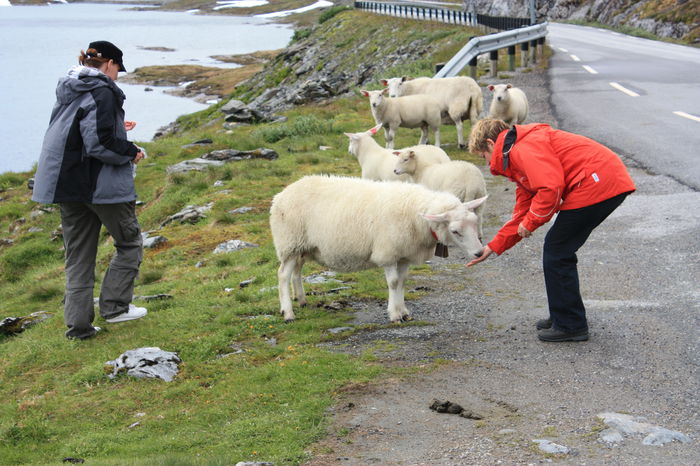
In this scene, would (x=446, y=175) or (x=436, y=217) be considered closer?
(x=436, y=217)

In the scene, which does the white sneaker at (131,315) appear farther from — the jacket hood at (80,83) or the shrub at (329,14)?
the shrub at (329,14)

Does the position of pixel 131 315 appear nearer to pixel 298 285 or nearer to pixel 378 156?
pixel 298 285

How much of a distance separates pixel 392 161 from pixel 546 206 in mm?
5909

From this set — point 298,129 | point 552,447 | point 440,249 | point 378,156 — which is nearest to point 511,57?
point 298,129

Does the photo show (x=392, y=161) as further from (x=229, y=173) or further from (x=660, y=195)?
(x=229, y=173)

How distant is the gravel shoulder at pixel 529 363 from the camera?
15.4 feet

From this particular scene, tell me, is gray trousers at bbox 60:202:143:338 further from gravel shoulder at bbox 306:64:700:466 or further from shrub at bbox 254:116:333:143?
shrub at bbox 254:116:333:143

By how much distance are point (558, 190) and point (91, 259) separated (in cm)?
488

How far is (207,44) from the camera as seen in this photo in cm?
10444

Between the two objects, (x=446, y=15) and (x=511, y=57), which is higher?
(x=446, y=15)

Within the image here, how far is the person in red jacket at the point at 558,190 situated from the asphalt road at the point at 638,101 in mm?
5871

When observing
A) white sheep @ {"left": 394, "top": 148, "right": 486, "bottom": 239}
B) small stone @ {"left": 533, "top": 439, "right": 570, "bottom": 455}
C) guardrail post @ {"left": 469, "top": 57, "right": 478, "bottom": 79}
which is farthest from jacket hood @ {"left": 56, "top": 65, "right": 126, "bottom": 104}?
guardrail post @ {"left": 469, "top": 57, "right": 478, "bottom": 79}

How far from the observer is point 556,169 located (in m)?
5.98

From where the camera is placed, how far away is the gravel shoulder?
4.70m
